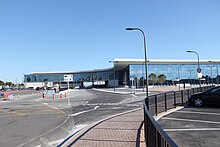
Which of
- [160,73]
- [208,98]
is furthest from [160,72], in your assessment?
[208,98]

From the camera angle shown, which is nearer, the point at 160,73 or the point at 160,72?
the point at 160,72

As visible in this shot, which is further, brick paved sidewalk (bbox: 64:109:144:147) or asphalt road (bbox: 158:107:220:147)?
asphalt road (bbox: 158:107:220:147)

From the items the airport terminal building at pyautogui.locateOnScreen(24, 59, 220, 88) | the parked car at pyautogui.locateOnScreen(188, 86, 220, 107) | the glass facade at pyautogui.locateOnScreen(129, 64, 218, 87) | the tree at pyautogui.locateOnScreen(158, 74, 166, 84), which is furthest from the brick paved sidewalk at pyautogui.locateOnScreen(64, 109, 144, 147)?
the glass facade at pyautogui.locateOnScreen(129, 64, 218, 87)

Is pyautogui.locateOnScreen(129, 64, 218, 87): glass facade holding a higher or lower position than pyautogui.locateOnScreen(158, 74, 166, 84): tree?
A: higher

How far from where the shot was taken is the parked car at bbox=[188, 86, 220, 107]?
51.7 ft

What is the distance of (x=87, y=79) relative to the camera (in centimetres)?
13888

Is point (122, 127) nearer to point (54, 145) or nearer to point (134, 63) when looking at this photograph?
point (54, 145)

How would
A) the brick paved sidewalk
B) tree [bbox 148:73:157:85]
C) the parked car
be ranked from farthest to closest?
tree [bbox 148:73:157:85] < the parked car < the brick paved sidewalk

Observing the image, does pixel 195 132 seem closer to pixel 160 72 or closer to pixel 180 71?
pixel 160 72

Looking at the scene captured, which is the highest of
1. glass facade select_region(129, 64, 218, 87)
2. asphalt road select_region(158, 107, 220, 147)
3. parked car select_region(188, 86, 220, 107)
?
glass facade select_region(129, 64, 218, 87)

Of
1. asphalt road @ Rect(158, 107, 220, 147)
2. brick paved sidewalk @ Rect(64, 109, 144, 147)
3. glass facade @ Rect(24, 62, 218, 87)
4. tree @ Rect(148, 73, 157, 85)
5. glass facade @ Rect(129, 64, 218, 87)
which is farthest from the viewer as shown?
glass facade @ Rect(129, 64, 218, 87)

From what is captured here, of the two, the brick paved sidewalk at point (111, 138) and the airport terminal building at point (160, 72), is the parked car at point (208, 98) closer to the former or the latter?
the brick paved sidewalk at point (111, 138)

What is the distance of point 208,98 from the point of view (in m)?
16.0

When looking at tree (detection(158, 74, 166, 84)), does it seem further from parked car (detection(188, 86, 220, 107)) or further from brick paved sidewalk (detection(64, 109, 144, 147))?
brick paved sidewalk (detection(64, 109, 144, 147))
